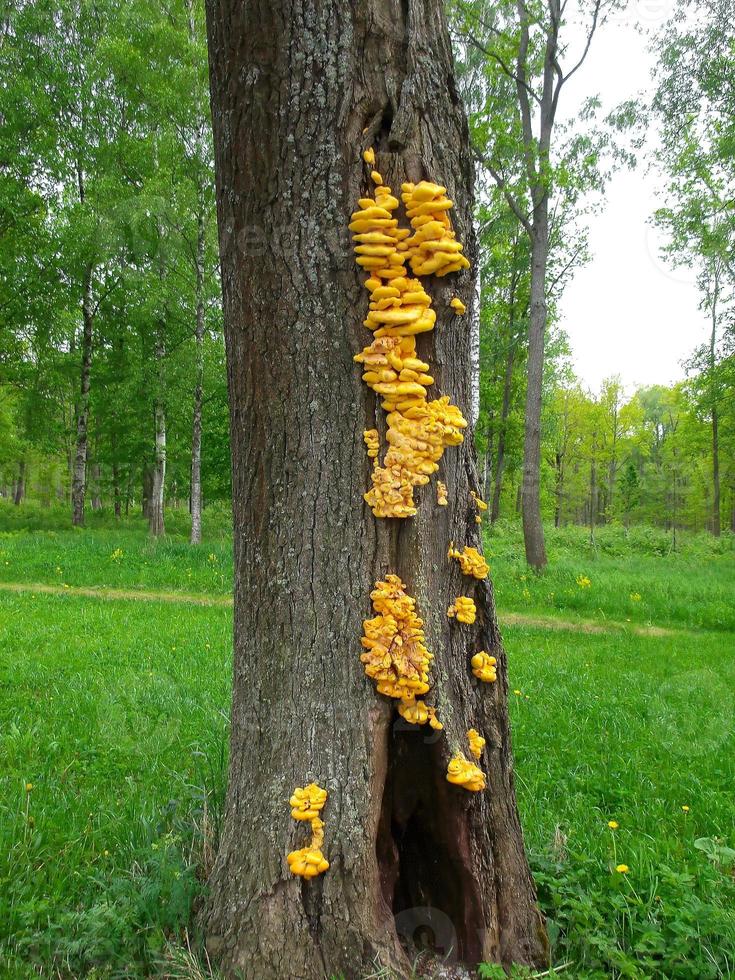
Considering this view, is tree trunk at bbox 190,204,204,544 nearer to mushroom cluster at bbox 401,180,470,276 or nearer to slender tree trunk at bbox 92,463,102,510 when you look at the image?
mushroom cluster at bbox 401,180,470,276

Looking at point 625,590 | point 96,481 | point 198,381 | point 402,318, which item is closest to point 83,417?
point 198,381

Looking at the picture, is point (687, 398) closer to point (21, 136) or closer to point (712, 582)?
point (712, 582)

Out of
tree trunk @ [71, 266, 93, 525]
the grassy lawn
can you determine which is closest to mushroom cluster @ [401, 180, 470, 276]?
the grassy lawn

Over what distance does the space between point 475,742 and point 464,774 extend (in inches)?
4.6

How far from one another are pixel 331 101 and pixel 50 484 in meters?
40.5

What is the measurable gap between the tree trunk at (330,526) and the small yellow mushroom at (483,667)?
30 mm

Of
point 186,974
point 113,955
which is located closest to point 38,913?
point 113,955

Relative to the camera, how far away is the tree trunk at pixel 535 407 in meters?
11.2

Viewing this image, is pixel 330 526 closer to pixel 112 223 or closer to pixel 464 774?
pixel 464 774

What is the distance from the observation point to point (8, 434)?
67.0 ft

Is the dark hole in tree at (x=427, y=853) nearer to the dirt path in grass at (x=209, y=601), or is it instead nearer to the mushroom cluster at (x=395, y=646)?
the mushroom cluster at (x=395, y=646)

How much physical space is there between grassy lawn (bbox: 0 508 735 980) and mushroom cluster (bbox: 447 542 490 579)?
47.6 inches

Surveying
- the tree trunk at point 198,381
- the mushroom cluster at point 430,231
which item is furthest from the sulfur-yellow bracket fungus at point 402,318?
the tree trunk at point 198,381

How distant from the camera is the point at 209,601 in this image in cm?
879
